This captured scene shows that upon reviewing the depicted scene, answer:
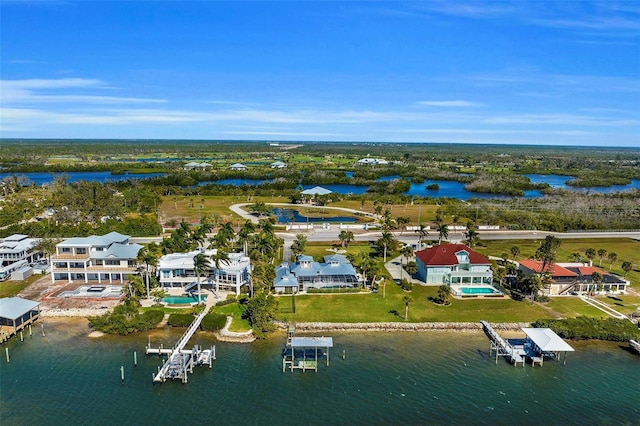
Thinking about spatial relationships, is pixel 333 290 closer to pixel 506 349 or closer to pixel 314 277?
pixel 314 277

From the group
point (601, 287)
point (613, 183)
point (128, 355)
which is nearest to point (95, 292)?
point (128, 355)

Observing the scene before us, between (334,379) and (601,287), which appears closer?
(334,379)

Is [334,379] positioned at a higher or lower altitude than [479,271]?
lower

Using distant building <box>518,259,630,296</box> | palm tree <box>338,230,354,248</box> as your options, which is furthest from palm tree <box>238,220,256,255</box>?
distant building <box>518,259,630,296</box>

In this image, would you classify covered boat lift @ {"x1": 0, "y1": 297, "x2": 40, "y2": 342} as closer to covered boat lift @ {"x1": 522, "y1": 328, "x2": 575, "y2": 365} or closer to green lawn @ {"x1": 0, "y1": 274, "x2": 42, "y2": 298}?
green lawn @ {"x1": 0, "y1": 274, "x2": 42, "y2": 298}

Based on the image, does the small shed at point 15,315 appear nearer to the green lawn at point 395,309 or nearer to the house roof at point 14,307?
the house roof at point 14,307

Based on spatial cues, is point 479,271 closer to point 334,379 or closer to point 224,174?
point 334,379

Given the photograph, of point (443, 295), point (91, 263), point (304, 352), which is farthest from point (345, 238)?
point (91, 263)
